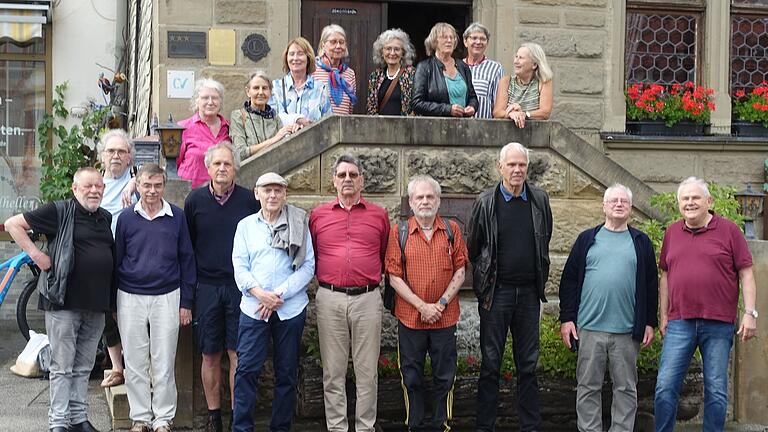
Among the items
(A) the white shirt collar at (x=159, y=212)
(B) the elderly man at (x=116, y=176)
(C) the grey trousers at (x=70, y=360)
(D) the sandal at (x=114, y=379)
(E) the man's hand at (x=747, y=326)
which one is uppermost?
(B) the elderly man at (x=116, y=176)

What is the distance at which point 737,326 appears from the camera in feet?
26.3

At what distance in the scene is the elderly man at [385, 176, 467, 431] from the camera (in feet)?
22.2

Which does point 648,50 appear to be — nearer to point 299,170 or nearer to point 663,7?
point 663,7

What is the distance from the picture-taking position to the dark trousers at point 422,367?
6.81 meters

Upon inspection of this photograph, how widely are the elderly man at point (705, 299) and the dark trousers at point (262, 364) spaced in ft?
7.73

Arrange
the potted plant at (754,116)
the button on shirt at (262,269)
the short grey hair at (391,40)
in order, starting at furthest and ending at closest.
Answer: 1. the potted plant at (754,116)
2. the short grey hair at (391,40)
3. the button on shirt at (262,269)

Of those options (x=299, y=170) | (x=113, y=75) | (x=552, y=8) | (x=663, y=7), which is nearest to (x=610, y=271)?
(x=299, y=170)

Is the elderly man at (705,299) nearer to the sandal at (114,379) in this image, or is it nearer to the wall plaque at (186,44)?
the sandal at (114,379)

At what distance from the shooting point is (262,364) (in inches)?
263

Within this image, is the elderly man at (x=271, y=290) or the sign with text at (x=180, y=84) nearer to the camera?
the elderly man at (x=271, y=290)

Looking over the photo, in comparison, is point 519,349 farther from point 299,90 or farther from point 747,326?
point 299,90

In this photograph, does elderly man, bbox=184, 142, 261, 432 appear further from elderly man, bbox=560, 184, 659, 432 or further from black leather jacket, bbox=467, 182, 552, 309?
elderly man, bbox=560, 184, 659, 432

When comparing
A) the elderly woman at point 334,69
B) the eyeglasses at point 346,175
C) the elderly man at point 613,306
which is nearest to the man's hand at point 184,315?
the eyeglasses at point 346,175

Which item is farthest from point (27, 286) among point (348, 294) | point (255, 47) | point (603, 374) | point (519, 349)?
point (603, 374)
